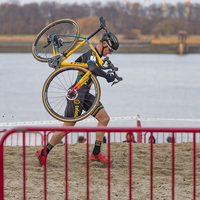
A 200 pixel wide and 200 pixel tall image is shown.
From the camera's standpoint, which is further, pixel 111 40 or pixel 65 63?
pixel 111 40

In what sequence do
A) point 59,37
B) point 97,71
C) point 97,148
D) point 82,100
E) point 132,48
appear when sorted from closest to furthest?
point 97,71, point 82,100, point 59,37, point 97,148, point 132,48

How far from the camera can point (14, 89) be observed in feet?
252

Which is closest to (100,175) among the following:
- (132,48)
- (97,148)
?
(97,148)

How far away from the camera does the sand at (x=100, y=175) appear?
626 centimetres

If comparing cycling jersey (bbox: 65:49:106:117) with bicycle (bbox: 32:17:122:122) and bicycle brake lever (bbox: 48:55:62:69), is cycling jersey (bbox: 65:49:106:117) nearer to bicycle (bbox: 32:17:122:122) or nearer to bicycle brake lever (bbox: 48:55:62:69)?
bicycle (bbox: 32:17:122:122)

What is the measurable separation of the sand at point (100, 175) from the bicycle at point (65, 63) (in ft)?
3.09

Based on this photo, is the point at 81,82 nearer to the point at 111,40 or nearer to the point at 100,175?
the point at 111,40

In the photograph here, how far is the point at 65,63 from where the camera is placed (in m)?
6.83

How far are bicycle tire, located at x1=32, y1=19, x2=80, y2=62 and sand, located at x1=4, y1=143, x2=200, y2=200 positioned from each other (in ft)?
5.80

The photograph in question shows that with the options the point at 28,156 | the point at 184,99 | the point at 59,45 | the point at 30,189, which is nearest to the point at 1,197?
the point at 30,189

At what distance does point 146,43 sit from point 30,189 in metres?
107

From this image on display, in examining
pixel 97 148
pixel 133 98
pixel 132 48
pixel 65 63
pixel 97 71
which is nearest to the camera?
pixel 97 71

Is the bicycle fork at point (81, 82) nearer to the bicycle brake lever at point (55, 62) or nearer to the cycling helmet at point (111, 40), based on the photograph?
the bicycle brake lever at point (55, 62)

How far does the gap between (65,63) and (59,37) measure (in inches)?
21.6
